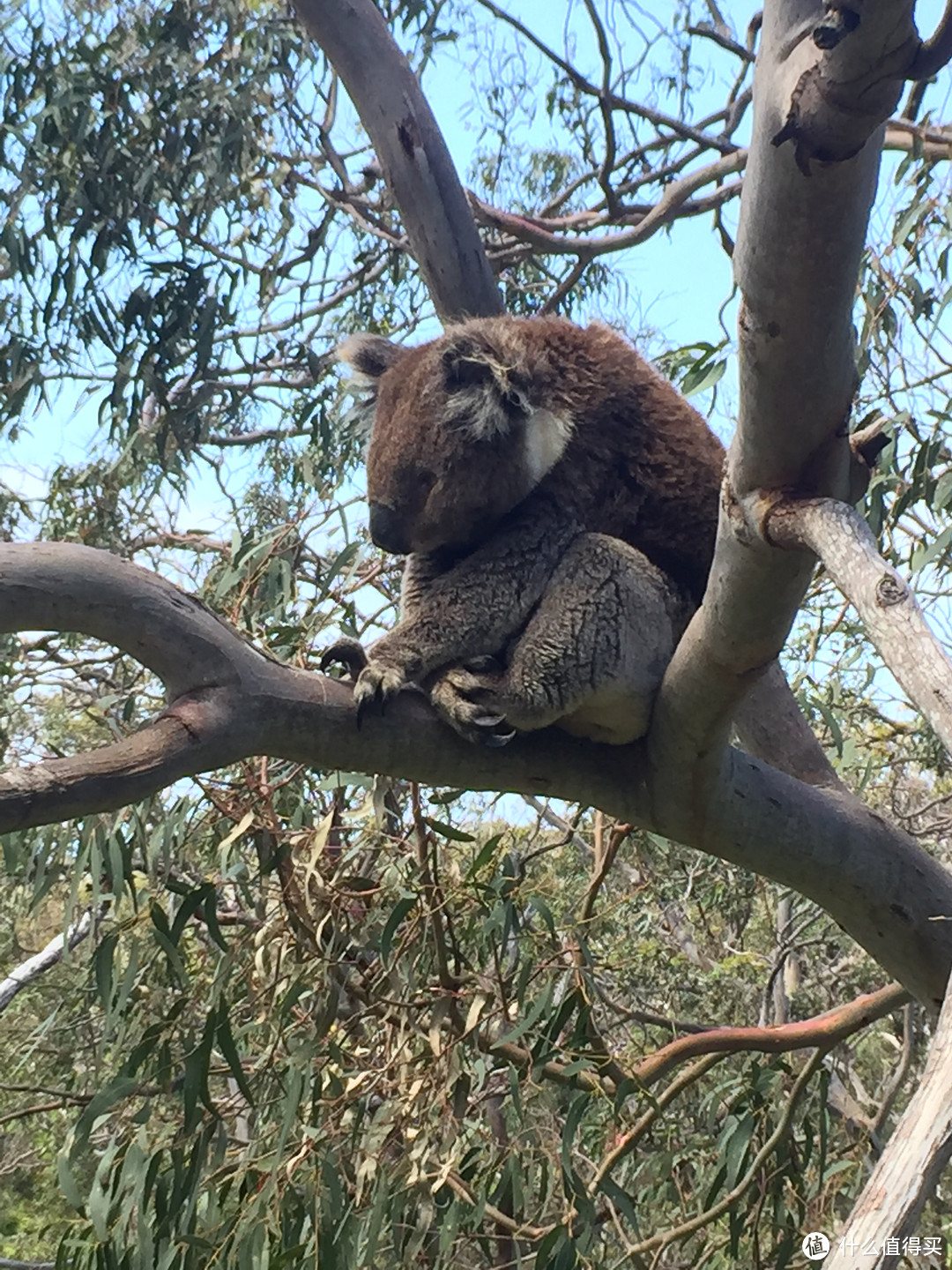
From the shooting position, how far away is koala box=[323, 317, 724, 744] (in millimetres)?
1985

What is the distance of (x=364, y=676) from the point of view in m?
1.79

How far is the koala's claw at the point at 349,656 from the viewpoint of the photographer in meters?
1.81

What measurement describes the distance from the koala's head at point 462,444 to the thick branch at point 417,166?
564 millimetres

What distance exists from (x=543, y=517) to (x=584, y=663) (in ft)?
1.43

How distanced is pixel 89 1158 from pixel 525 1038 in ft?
6.85

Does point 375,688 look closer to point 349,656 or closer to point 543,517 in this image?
point 349,656

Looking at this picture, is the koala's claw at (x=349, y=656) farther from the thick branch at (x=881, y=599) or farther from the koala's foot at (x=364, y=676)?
the thick branch at (x=881, y=599)

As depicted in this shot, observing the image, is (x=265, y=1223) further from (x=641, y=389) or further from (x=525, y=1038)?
(x=641, y=389)

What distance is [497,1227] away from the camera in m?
2.71

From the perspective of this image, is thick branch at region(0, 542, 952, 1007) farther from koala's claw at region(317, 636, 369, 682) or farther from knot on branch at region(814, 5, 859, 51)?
knot on branch at region(814, 5, 859, 51)

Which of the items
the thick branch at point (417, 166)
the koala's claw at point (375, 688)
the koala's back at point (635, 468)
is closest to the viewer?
the koala's claw at point (375, 688)

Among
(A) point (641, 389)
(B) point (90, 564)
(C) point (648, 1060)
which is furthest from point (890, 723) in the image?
(B) point (90, 564)

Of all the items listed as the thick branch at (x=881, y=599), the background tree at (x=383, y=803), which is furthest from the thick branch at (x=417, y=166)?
the thick branch at (x=881, y=599)

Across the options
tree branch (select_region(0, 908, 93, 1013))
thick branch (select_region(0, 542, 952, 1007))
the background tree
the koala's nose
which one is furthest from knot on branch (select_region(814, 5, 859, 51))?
tree branch (select_region(0, 908, 93, 1013))
